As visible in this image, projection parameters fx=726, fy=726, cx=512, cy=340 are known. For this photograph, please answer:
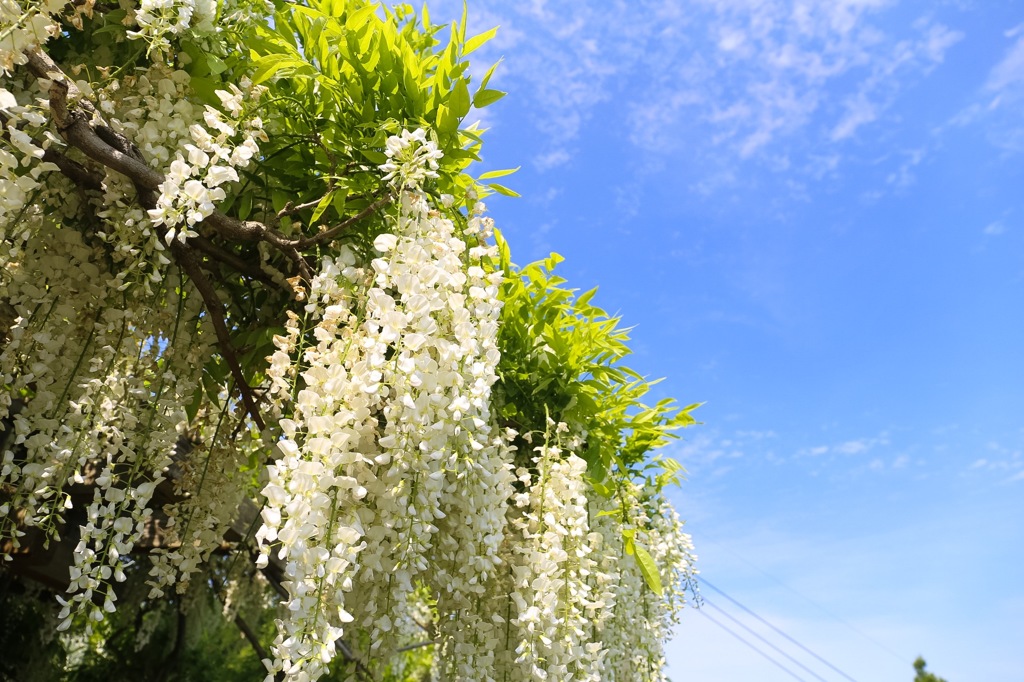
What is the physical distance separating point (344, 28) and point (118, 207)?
2.37 feet

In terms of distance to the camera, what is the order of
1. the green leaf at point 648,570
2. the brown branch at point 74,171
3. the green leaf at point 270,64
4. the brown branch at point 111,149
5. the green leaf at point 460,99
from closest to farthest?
the brown branch at point 111,149
the green leaf at point 270,64
the green leaf at point 460,99
the brown branch at point 74,171
the green leaf at point 648,570

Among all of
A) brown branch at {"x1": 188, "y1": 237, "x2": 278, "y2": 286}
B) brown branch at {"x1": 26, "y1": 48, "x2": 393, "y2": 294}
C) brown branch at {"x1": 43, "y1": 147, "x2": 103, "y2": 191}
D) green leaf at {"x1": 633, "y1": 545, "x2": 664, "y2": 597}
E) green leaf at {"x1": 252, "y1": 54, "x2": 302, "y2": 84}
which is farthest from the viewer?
green leaf at {"x1": 633, "y1": 545, "x2": 664, "y2": 597}

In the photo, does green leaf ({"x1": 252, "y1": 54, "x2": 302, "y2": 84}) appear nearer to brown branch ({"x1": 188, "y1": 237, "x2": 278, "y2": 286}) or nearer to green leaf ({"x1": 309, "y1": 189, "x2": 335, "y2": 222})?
green leaf ({"x1": 309, "y1": 189, "x2": 335, "y2": 222})

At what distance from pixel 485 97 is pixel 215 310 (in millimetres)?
885

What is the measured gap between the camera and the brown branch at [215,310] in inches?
70.8

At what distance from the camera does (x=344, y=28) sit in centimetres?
174

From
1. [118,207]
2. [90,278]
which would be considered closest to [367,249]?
[118,207]

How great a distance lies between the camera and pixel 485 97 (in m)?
1.73

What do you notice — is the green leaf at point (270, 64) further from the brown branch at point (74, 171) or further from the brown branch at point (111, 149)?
the brown branch at point (74, 171)

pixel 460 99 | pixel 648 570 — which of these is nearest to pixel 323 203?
pixel 460 99

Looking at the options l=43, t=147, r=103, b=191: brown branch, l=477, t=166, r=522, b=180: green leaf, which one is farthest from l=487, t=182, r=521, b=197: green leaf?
l=43, t=147, r=103, b=191: brown branch

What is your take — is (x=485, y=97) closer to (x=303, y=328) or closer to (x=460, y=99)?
(x=460, y=99)

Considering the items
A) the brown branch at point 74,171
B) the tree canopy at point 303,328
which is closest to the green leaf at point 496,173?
the tree canopy at point 303,328

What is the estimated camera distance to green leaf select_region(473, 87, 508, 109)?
5.65 feet
